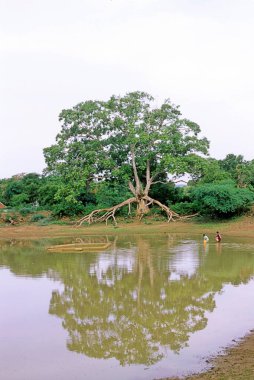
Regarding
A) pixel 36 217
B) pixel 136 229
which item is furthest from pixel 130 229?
pixel 36 217

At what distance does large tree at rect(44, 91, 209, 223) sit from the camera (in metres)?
38.2

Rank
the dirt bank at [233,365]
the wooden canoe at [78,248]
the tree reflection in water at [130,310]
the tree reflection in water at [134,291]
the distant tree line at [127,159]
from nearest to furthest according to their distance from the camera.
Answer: the dirt bank at [233,365], the tree reflection in water at [130,310], the tree reflection in water at [134,291], the wooden canoe at [78,248], the distant tree line at [127,159]

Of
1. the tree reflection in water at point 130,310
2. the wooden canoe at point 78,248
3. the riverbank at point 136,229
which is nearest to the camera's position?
the tree reflection in water at point 130,310

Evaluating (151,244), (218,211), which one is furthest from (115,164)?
(151,244)

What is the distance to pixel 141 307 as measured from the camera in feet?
39.2

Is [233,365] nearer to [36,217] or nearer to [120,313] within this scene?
[120,313]

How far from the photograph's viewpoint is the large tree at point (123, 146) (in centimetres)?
3825

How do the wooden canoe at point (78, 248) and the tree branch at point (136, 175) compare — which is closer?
the wooden canoe at point (78, 248)

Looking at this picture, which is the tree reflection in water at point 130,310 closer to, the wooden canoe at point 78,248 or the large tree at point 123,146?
the wooden canoe at point 78,248

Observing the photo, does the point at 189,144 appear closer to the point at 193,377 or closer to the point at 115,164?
the point at 115,164

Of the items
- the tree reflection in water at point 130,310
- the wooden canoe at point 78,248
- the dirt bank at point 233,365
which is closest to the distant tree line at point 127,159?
the wooden canoe at point 78,248

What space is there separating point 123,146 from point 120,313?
29102mm

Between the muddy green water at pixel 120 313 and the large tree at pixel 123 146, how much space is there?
57.1 feet

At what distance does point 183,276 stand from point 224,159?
36.6 metres
